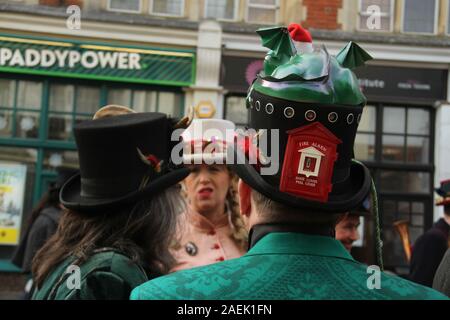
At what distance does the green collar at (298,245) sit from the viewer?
1.33 m

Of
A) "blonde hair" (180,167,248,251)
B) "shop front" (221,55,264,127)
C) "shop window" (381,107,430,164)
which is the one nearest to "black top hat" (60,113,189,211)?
"blonde hair" (180,167,248,251)

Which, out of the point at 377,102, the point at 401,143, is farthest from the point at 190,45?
the point at 401,143

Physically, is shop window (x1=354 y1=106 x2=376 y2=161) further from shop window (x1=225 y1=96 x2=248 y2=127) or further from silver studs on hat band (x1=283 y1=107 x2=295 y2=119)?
silver studs on hat band (x1=283 y1=107 x2=295 y2=119)

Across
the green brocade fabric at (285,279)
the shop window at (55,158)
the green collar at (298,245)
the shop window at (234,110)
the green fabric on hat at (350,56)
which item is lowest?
the shop window at (55,158)

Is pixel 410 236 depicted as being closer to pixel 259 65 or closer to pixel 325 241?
pixel 259 65

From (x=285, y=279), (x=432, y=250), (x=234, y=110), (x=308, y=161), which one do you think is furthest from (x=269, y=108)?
(x=234, y=110)

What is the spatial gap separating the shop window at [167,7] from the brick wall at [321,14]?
219 cm

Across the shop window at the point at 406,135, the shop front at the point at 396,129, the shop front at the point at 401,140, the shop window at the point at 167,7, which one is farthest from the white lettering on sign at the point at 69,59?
the shop window at the point at 406,135

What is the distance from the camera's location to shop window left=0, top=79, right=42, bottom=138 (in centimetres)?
994

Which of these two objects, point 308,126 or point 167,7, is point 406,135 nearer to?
point 167,7

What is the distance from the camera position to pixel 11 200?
9.70 meters

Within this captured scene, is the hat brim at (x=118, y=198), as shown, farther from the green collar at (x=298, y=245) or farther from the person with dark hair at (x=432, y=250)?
the person with dark hair at (x=432, y=250)

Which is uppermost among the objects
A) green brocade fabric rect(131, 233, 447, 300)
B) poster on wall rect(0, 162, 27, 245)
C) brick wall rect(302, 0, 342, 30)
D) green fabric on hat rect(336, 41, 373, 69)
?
brick wall rect(302, 0, 342, 30)

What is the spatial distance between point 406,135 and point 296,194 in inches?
376
